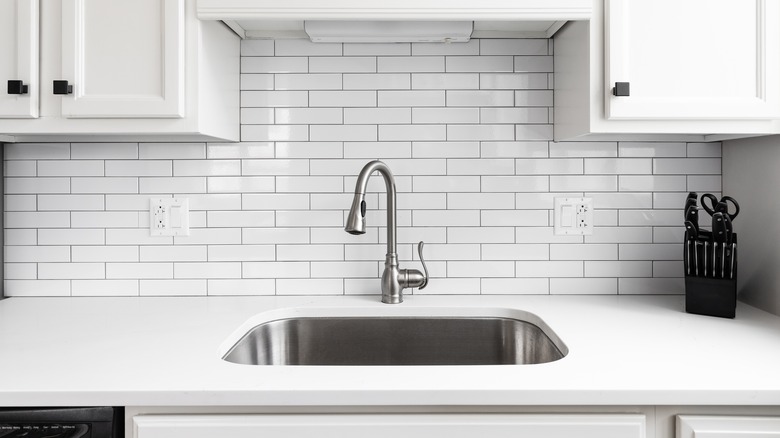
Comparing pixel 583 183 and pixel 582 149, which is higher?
pixel 582 149

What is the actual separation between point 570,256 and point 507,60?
0.67m

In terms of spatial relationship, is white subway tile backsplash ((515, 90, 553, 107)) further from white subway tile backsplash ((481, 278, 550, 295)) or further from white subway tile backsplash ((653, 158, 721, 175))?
white subway tile backsplash ((481, 278, 550, 295))

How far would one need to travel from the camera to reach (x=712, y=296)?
1.40 meters

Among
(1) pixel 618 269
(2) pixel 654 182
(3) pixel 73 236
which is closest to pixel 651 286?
(1) pixel 618 269

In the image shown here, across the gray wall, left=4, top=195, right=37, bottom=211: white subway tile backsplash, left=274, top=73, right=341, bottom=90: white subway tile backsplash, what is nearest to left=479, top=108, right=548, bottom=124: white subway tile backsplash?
Result: left=274, top=73, right=341, bottom=90: white subway tile backsplash

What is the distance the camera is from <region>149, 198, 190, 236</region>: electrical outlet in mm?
1667

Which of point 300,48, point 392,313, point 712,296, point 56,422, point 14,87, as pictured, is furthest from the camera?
point 300,48

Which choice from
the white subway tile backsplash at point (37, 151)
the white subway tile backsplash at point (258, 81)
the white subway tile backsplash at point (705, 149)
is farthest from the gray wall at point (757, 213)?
the white subway tile backsplash at point (37, 151)

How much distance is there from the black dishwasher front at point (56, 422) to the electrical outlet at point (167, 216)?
0.80 metres

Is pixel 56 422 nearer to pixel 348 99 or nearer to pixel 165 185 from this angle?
pixel 165 185

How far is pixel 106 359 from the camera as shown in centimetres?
108

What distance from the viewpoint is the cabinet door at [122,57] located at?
1306 mm

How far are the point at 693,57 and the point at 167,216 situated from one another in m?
1.58

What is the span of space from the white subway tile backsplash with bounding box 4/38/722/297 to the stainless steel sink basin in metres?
0.17
